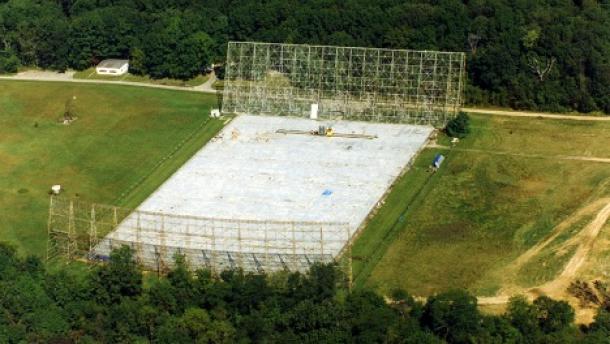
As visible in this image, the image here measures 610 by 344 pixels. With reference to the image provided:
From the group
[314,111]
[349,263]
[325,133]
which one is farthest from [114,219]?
[314,111]

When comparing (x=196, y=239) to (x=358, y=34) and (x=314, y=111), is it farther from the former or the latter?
(x=358, y=34)

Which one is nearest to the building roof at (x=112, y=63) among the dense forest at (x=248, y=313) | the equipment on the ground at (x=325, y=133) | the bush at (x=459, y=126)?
the equipment on the ground at (x=325, y=133)

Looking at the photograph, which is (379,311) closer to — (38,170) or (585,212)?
(585,212)

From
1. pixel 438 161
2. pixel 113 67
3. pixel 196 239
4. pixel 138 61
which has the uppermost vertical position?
pixel 138 61

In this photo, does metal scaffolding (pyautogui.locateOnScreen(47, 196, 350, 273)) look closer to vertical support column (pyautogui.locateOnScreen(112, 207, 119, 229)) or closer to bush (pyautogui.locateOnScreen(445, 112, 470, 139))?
vertical support column (pyautogui.locateOnScreen(112, 207, 119, 229))

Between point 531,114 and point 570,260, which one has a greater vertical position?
point 531,114

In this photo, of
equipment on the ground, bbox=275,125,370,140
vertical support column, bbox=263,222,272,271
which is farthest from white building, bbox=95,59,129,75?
vertical support column, bbox=263,222,272,271

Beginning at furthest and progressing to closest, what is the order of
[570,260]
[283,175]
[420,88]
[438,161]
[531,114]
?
[531,114] → [420,88] → [438,161] → [283,175] → [570,260]
